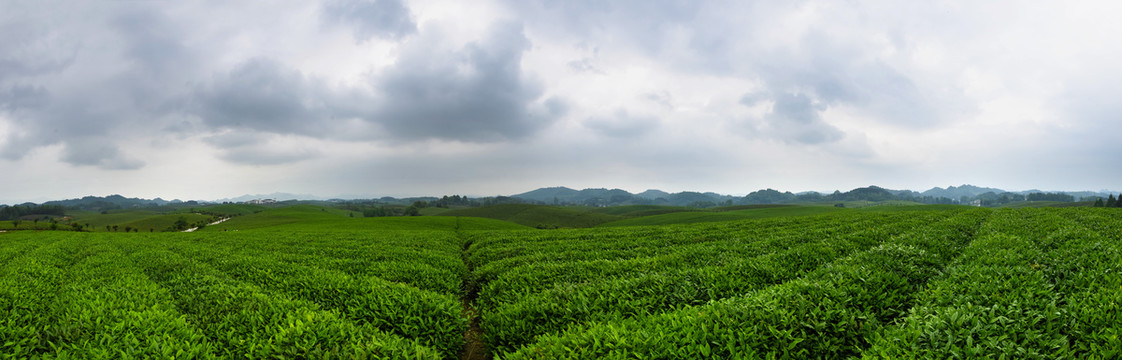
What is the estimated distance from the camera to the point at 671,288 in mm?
11180

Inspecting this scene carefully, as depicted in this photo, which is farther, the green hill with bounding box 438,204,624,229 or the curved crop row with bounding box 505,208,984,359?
the green hill with bounding box 438,204,624,229

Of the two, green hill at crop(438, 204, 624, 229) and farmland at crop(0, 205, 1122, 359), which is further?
green hill at crop(438, 204, 624, 229)

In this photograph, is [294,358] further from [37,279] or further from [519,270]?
[37,279]

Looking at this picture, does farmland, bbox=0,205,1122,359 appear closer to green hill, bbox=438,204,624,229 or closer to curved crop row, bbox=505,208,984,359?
curved crop row, bbox=505,208,984,359

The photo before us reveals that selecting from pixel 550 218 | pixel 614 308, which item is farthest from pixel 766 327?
pixel 550 218

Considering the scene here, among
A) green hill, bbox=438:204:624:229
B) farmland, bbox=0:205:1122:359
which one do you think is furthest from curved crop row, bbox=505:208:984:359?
green hill, bbox=438:204:624:229

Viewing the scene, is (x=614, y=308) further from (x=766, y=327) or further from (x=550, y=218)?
A: (x=550, y=218)

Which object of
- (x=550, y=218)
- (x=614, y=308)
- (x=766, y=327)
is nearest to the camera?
(x=766, y=327)

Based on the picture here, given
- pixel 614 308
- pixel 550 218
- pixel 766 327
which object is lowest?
pixel 550 218

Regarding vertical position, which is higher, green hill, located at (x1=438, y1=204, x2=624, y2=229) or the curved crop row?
Answer: the curved crop row

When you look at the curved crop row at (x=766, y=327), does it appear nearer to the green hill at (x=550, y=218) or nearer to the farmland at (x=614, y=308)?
the farmland at (x=614, y=308)

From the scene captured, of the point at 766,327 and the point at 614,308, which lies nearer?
the point at 766,327

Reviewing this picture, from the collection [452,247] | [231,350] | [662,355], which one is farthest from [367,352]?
[452,247]

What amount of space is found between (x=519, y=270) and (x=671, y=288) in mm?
6529
